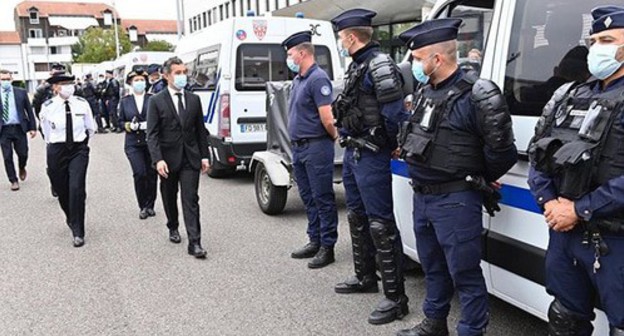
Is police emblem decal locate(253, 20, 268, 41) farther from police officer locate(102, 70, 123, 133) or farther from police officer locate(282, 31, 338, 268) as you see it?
police officer locate(102, 70, 123, 133)

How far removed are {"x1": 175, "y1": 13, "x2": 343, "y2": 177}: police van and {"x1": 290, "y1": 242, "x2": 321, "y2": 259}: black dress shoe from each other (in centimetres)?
331

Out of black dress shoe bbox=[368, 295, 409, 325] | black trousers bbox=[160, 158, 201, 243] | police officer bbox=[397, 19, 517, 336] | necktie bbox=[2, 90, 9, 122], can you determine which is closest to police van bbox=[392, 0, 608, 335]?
police officer bbox=[397, 19, 517, 336]

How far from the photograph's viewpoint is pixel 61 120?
603cm

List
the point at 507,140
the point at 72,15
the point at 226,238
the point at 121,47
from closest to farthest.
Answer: the point at 507,140, the point at 226,238, the point at 121,47, the point at 72,15

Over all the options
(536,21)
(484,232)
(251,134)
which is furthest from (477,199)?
(251,134)

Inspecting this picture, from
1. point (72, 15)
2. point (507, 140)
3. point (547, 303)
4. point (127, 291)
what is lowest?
point (127, 291)

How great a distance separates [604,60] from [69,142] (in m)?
5.17

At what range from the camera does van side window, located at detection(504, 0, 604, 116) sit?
2764 mm

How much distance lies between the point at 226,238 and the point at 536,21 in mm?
4070

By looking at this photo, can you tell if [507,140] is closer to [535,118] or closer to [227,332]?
[535,118]

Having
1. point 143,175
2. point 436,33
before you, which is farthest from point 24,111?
point 436,33

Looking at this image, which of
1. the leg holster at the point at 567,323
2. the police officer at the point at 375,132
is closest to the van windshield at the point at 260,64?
the police officer at the point at 375,132

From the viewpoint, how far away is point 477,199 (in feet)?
10.1

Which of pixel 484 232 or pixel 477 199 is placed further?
pixel 484 232
